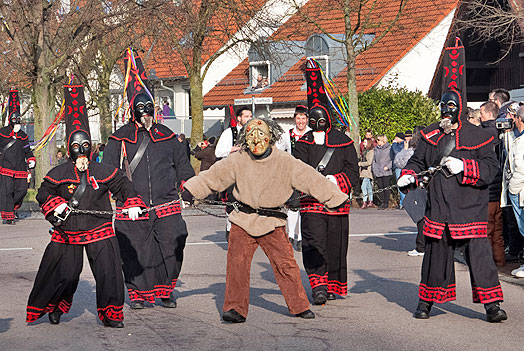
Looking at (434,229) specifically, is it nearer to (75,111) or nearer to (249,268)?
(249,268)

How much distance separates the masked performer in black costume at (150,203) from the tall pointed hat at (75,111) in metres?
0.54

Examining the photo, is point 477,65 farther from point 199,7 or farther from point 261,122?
point 261,122

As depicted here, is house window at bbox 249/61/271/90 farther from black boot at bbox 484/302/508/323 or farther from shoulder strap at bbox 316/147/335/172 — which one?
black boot at bbox 484/302/508/323

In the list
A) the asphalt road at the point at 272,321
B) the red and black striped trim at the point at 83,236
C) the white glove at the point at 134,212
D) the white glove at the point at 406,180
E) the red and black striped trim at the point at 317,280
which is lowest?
the asphalt road at the point at 272,321

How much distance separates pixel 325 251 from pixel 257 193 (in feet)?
5.05

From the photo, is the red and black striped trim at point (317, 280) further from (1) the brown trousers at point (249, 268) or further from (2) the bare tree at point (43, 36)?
(2) the bare tree at point (43, 36)

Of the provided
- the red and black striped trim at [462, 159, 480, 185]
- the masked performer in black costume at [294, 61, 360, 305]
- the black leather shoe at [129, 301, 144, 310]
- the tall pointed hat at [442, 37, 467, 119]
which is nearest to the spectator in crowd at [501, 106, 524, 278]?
the tall pointed hat at [442, 37, 467, 119]

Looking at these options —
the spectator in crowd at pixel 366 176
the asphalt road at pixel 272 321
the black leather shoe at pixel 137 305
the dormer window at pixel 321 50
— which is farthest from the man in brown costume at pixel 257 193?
the dormer window at pixel 321 50

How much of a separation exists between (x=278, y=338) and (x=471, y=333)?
5.01 ft

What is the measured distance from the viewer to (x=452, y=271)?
874cm

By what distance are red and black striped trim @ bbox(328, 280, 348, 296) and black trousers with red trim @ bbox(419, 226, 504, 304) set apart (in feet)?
4.16

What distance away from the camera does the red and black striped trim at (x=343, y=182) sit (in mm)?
10008

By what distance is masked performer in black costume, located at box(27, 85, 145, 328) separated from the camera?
28.4ft

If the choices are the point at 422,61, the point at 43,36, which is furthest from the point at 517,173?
the point at 422,61
